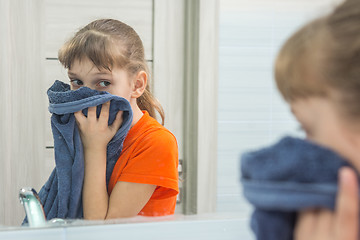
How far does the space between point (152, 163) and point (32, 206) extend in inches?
8.0

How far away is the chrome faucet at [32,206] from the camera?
70 centimetres

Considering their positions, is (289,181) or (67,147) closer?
(289,181)

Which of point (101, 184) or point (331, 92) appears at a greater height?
point (331, 92)

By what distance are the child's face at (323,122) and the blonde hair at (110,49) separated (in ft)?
1.26

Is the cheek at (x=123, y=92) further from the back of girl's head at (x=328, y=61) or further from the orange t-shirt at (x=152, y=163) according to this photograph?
the back of girl's head at (x=328, y=61)

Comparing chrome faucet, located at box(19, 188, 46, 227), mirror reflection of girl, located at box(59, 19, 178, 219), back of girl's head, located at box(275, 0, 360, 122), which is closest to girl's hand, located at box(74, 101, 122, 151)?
mirror reflection of girl, located at box(59, 19, 178, 219)

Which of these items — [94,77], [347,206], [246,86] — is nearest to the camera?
[347,206]

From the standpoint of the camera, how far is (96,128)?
72 cm

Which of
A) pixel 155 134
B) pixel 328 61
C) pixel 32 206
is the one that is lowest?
pixel 32 206

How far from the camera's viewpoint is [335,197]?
363 mm

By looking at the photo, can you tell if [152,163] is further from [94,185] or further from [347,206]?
[347,206]

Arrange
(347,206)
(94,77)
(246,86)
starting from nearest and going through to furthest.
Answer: (347,206), (94,77), (246,86)

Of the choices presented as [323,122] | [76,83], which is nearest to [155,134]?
[76,83]

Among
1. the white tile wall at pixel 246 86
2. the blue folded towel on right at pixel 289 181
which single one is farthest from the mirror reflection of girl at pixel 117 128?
the blue folded towel on right at pixel 289 181
